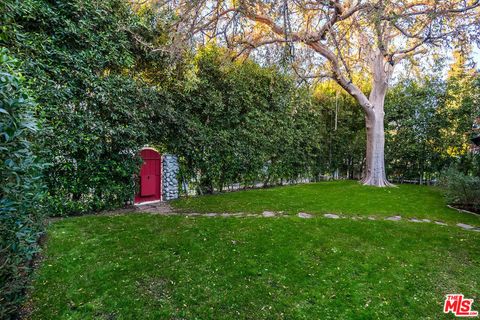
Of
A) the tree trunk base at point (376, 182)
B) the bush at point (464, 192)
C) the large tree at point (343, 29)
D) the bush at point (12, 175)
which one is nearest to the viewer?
the bush at point (12, 175)

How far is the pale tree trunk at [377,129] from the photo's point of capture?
10.8 meters

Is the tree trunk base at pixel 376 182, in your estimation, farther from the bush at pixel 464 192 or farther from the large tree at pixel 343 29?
the bush at pixel 464 192

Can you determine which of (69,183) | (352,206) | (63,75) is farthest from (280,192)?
(63,75)

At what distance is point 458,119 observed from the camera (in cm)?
1123

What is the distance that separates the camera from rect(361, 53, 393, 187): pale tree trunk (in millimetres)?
10781

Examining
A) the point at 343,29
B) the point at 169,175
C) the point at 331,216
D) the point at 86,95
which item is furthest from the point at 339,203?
the point at 86,95

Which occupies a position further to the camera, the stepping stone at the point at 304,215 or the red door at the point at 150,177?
the red door at the point at 150,177

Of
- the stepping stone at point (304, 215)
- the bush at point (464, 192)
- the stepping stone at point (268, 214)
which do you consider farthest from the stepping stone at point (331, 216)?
the bush at point (464, 192)

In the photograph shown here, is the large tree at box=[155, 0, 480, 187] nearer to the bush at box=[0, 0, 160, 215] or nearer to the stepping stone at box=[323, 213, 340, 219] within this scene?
the bush at box=[0, 0, 160, 215]

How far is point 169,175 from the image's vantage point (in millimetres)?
7867

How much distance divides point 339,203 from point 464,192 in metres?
3.63

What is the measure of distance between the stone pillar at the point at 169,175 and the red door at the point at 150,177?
128mm

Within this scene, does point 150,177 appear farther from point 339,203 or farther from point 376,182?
point 376,182

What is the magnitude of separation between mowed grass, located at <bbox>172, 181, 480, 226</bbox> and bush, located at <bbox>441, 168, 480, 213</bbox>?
363 mm
